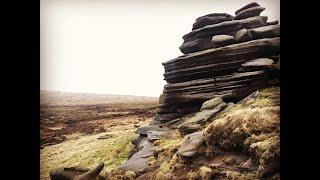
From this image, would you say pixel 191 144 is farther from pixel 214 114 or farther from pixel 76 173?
pixel 76 173

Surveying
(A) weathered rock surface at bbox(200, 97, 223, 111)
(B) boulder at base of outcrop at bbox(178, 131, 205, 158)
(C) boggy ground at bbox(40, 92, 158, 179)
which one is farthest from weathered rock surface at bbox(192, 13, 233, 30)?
(B) boulder at base of outcrop at bbox(178, 131, 205, 158)

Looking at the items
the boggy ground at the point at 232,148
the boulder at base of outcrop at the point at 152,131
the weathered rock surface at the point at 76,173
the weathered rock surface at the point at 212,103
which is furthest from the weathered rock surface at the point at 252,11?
the weathered rock surface at the point at 76,173

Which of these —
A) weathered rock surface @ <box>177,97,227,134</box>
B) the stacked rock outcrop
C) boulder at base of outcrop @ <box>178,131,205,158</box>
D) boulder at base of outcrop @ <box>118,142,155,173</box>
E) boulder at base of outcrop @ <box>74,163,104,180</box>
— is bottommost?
boulder at base of outcrop @ <box>74,163,104,180</box>

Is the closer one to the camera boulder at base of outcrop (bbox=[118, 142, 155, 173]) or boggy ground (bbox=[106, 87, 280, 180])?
boggy ground (bbox=[106, 87, 280, 180])

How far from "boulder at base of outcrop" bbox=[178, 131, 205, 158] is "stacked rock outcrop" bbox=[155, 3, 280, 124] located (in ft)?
0.85

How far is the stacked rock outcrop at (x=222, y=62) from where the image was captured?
388 centimetres

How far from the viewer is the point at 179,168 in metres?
3.84

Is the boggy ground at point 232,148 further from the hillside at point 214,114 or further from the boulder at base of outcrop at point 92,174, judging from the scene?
the boulder at base of outcrop at point 92,174

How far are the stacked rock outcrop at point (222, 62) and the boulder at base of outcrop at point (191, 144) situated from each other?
0.26 m

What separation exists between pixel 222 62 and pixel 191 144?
0.94 m

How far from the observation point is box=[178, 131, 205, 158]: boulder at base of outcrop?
3824mm

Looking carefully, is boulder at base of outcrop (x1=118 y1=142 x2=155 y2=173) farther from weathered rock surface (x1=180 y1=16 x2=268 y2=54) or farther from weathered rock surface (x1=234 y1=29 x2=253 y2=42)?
weathered rock surface (x1=234 y1=29 x2=253 y2=42)

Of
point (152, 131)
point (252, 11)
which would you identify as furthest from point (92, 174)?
point (252, 11)
